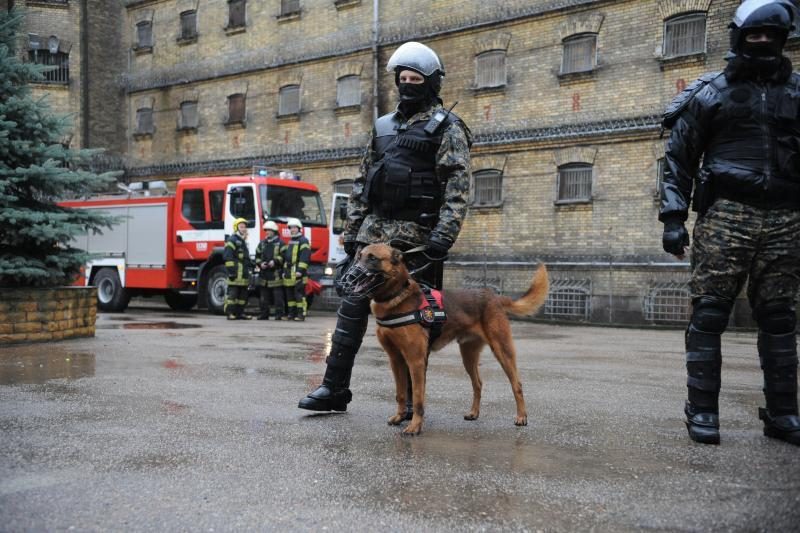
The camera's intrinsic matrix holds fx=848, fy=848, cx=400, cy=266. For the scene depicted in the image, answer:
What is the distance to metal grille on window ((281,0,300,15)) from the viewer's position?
2548 cm

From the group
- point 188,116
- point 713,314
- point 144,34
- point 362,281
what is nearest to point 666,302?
point 713,314

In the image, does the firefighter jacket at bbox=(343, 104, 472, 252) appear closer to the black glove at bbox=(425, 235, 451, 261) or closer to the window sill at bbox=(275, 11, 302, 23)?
the black glove at bbox=(425, 235, 451, 261)

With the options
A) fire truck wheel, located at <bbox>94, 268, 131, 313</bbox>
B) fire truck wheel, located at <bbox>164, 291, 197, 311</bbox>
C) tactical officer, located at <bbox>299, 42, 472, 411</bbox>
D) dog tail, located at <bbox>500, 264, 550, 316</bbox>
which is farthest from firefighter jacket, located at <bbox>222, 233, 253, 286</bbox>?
dog tail, located at <bbox>500, 264, 550, 316</bbox>

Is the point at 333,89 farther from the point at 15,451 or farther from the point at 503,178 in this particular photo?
the point at 15,451

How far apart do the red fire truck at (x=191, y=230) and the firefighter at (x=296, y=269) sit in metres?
1.50

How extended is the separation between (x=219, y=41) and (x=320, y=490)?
2557 centimetres

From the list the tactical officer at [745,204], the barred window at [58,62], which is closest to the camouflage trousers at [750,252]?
the tactical officer at [745,204]

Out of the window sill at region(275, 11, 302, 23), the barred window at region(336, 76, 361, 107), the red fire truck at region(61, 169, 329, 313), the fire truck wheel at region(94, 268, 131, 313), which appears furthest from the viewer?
the window sill at region(275, 11, 302, 23)

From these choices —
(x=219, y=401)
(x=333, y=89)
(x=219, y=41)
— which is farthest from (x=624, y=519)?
(x=219, y=41)

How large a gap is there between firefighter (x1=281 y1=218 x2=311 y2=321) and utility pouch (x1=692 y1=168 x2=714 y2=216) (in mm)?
11705

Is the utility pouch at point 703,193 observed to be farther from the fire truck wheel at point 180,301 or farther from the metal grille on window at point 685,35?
the fire truck wheel at point 180,301

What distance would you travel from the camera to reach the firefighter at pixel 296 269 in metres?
16.0

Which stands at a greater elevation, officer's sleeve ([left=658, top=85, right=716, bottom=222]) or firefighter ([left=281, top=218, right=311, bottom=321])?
officer's sleeve ([left=658, top=85, right=716, bottom=222])

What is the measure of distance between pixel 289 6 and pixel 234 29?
2247 mm
